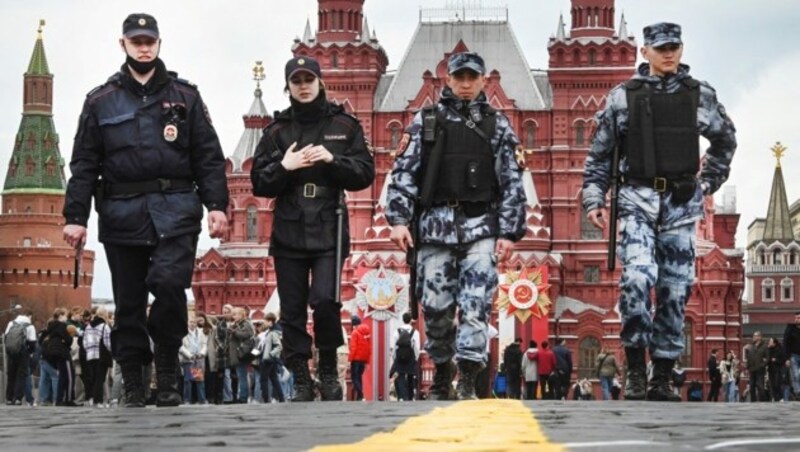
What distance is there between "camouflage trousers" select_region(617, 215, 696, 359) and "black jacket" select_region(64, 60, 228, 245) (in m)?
2.51

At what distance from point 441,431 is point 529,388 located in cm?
2582

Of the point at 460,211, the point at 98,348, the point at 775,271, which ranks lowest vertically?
the point at 98,348

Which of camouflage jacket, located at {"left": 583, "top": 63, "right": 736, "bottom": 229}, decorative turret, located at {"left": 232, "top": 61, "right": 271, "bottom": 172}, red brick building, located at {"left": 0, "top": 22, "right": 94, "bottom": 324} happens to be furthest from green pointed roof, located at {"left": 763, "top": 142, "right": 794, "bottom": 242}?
camouflage jacket, located at {"left": 583, "top": 63, "right": 736, "bottom": 229}

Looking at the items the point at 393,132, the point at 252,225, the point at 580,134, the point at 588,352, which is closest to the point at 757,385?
the point at 588,352

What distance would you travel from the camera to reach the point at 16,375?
24953 millimetres

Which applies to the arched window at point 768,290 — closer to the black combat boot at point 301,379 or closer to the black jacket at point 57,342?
the black jacket at point 57,342

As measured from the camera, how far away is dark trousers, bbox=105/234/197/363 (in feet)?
33.1

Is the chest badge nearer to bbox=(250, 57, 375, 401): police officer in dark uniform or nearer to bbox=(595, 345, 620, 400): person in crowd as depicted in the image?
bbox=(250, 57, 375, 401): police officer in dark uniform

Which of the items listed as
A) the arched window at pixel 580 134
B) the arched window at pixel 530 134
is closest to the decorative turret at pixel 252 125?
the arched window at pixel 530 134

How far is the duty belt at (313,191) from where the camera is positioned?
36.0ft

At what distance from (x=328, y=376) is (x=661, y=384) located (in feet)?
6.94

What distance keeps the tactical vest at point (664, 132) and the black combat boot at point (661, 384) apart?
1166 millimetres

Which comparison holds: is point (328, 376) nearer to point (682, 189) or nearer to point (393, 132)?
point (682, 189)

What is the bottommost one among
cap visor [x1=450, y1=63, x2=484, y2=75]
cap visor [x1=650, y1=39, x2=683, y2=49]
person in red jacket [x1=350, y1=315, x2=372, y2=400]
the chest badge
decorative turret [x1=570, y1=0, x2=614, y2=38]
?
person in red jacket [x1=350, y1=315, x2=372, y2=400]
